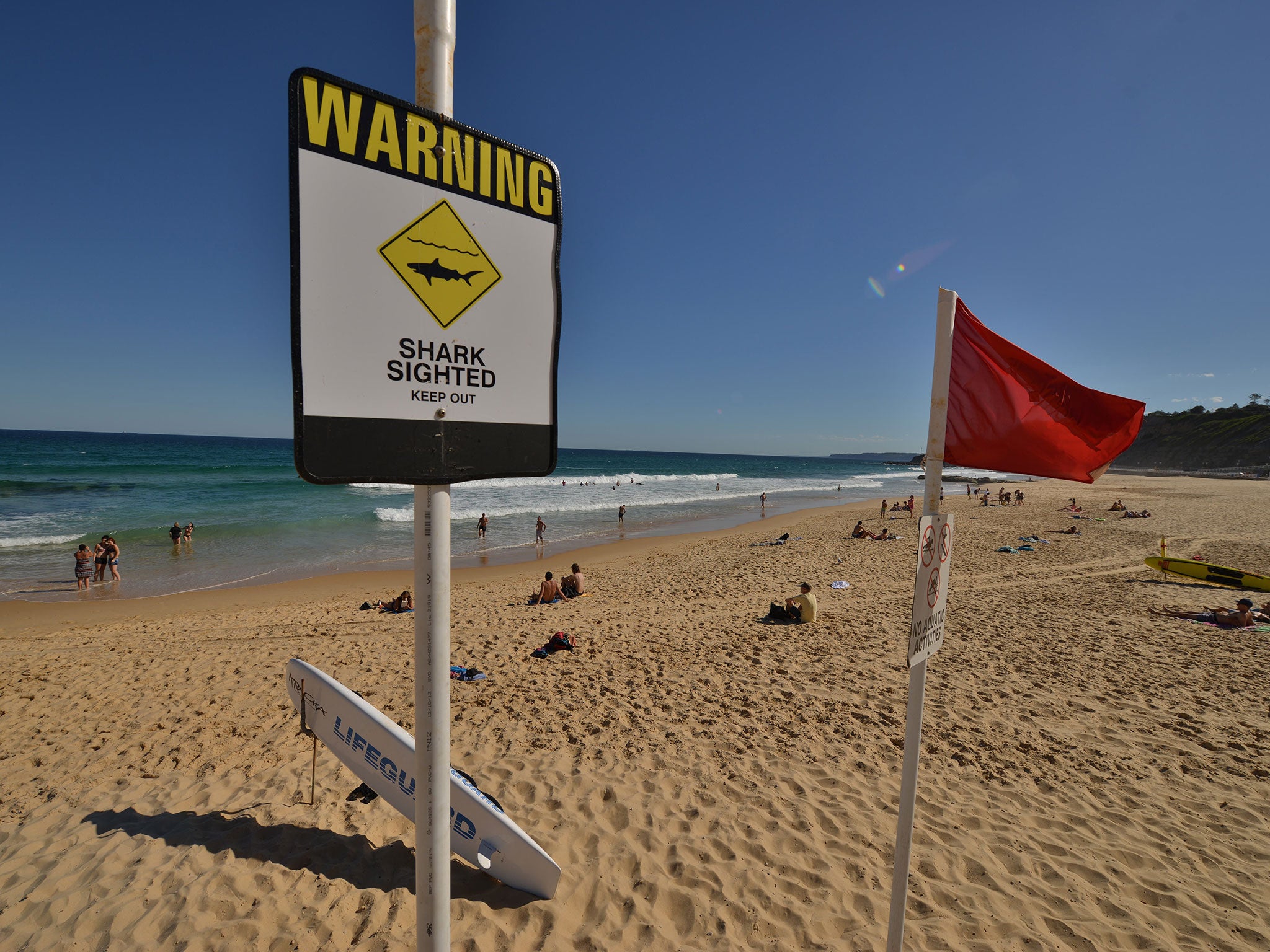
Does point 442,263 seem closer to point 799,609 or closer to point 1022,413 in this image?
point 1022,413

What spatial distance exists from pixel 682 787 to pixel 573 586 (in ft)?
26.8

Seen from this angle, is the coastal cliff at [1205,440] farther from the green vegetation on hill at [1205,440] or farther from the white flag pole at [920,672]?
the white flag pole at [920,672]

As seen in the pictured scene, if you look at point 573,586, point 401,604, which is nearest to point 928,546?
point 573,586

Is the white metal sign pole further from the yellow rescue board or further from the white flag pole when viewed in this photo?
the yellow rescue board

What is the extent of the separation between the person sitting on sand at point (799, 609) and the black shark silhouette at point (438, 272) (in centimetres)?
959

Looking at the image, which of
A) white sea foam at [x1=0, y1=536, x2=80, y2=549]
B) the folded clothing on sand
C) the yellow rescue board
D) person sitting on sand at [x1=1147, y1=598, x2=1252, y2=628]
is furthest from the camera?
white sea foam at [x1=0, y1=536, x2=80, y2=549]

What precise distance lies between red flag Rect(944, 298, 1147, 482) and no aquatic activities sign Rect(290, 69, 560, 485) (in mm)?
2447

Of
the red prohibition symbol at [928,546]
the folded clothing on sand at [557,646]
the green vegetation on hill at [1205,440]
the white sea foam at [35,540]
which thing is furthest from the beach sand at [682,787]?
the green vegetation on hill at [1205,440]

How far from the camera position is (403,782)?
14.0 ft

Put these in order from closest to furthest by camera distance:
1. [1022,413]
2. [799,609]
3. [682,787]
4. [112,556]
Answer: [1022,413] < [682,787] < [799,609] < [112,556]

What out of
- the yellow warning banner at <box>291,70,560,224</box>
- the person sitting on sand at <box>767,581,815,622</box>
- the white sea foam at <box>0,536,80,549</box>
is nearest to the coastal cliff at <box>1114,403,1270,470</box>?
the person sitting on sand at <box>767,581,815,622</box>

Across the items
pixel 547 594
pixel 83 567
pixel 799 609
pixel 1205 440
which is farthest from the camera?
pixel 1205 440

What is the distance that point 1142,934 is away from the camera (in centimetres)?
357

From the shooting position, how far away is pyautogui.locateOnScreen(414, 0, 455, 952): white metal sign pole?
56.7 inches
